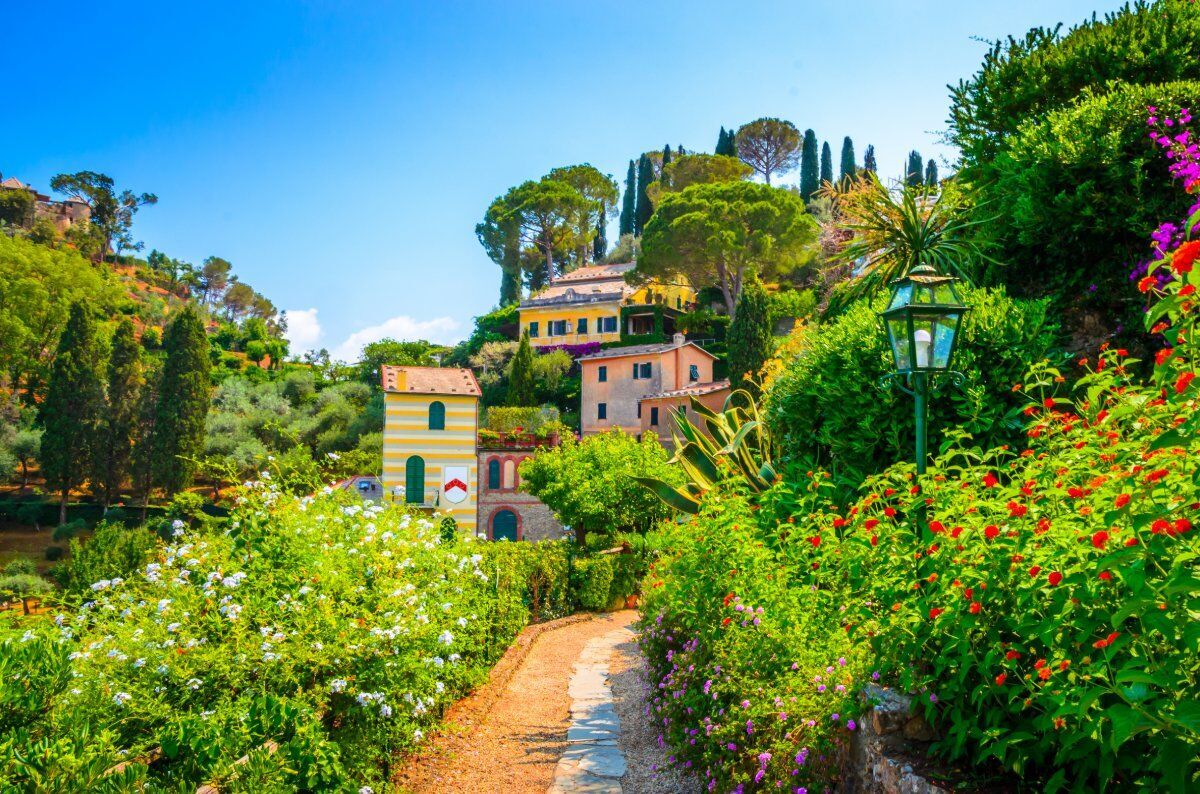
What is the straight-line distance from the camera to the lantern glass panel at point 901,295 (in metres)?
5.98

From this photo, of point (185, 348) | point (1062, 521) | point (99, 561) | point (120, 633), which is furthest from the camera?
point (185, 348)

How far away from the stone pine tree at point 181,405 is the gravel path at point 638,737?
34.0 m

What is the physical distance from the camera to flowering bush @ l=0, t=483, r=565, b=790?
4562mm

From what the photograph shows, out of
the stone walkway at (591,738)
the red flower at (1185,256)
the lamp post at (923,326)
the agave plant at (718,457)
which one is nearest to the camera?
the red flower at (1185,256)

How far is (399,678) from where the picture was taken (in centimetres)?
621

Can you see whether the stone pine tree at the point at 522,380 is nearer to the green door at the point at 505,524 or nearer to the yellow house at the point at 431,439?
the green door at the point at 505,524

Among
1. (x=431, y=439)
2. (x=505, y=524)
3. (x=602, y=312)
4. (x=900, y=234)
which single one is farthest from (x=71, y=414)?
(x=900, y=234)

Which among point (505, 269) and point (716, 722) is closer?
point (716, 722)

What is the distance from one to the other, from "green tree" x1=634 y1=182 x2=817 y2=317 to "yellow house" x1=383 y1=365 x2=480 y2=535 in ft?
65.4

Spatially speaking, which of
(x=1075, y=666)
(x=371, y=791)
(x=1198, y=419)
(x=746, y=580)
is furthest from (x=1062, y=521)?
(x=371, y=791)

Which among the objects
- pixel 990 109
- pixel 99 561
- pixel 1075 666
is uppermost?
pixel 990 109

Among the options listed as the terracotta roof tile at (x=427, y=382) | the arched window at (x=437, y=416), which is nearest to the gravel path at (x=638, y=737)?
the arched window at (x=437, y=416)

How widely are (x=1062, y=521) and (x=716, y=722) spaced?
327cm

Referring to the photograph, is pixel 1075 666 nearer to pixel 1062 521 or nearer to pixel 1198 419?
pixel 1062 521
